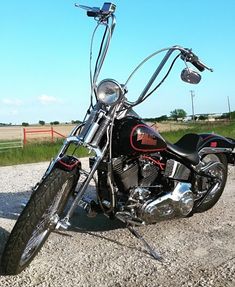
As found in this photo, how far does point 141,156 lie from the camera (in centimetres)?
457

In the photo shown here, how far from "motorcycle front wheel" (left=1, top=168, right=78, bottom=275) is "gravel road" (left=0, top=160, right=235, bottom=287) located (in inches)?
6.5

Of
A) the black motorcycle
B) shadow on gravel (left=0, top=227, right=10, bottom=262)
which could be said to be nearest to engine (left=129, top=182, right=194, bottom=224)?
the black motorcycle

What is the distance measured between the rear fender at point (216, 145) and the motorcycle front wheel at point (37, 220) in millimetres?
2102

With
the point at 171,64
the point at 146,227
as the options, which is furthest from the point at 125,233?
the point at 171,64

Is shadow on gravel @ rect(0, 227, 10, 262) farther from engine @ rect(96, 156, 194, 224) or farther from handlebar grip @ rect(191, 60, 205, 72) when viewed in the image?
handlebar grip @ rect(191, 60, 205, 72)

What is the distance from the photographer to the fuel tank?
421 cm

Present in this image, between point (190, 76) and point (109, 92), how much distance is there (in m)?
0.79

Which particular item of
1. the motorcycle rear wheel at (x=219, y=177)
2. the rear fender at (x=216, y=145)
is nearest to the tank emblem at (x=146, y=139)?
the rear fender at (x=216, y=145)

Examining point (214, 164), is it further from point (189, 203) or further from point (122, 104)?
point (122, 104)

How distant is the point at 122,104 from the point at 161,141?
1.89 feet

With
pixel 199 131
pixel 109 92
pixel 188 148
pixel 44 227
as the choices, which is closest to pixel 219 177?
pixel 188 148

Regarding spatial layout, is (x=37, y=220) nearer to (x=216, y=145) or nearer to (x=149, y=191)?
(x=149, y=191)

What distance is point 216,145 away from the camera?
18.5 feet

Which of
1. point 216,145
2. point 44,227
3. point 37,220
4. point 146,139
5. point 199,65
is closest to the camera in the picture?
point 37,220
